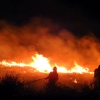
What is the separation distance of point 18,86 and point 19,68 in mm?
31678

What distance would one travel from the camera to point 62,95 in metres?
20.3

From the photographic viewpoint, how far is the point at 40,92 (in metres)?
21.3

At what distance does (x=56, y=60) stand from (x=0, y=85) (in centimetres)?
4899

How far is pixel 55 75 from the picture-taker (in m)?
23.6

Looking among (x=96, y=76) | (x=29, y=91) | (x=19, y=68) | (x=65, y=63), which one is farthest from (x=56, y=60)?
(x=29, y=91)

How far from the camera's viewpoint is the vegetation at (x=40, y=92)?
19.2 meters

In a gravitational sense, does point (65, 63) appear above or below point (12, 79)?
above

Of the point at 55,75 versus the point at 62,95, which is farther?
the point at 55,75

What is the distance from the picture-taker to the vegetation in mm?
19156

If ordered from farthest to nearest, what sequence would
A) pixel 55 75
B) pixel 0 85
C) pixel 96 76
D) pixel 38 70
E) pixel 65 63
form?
pixel 65 63
pixel 38 70
pixel 96 76
pixel 55 75
pixel 0 85

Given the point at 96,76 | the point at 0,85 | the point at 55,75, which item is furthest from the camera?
the point at 96,76

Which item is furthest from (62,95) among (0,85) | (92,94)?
(0,85)

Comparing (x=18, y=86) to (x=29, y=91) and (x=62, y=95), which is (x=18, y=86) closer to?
(x=29, y=91)

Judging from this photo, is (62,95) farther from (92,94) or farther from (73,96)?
(92,94)
